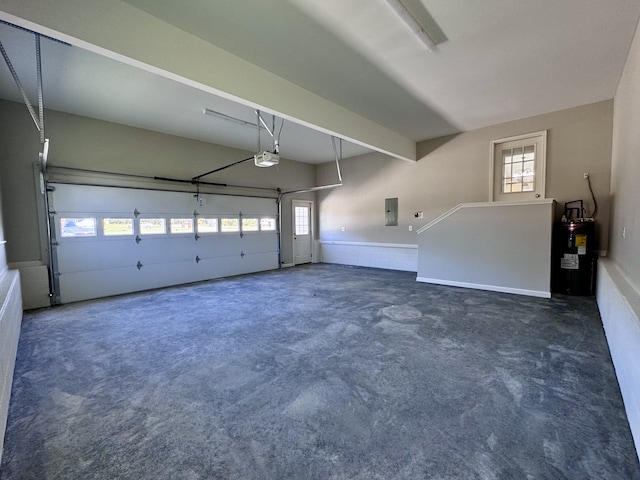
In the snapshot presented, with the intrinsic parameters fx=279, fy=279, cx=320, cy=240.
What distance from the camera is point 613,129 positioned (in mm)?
4715

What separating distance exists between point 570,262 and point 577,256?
0.46ft

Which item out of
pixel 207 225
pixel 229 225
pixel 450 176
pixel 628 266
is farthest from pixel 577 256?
pixel 207 225

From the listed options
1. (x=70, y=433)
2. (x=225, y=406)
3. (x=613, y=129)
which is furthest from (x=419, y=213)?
(x=70, y=433)

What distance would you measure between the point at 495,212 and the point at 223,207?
242 inches

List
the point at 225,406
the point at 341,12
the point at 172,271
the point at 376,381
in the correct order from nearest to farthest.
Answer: the point at 225,406 < the point at 376,381 < the point at 341,12 < the point at 172,271

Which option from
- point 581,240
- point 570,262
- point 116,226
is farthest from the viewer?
point 116,226

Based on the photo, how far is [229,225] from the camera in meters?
7.46

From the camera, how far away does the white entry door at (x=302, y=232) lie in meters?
9.24

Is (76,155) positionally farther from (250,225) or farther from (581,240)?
(581,240)

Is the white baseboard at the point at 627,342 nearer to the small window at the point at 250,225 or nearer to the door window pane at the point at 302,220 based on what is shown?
the small window at the point at 250,225

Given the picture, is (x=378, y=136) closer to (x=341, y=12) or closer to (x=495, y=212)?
(x=495, y=212)

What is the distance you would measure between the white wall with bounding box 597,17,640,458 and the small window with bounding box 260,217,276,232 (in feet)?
23.5

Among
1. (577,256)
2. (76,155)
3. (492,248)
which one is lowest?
(577,256)

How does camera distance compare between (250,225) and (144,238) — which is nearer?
(144,238)
